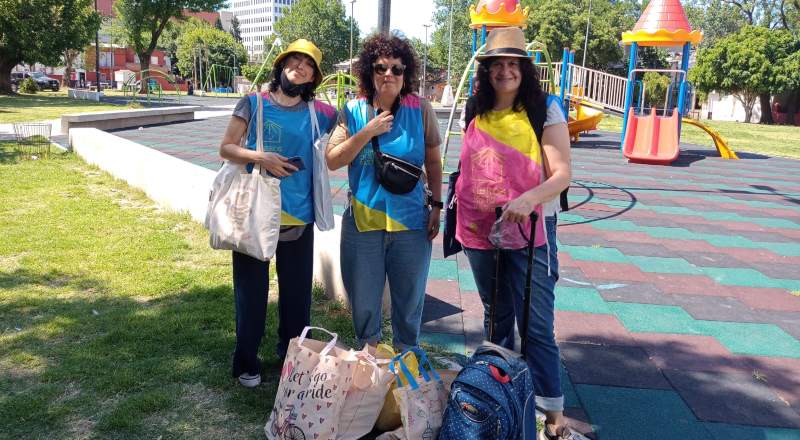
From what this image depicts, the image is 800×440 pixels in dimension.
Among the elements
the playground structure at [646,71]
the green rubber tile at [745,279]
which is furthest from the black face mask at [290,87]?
the playground structure at [646,71]

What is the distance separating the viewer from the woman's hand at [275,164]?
106 inches

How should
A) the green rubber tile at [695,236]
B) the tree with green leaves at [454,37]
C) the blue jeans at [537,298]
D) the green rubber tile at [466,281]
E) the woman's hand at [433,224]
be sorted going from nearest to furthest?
the blue jeans at [537,298]
the woman's hand at [433,224]
the green rubber tile at [466,281]
the green rubber tile at [695,236]
the tree with green leaves at [454,37]

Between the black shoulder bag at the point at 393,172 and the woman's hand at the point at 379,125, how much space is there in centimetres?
9

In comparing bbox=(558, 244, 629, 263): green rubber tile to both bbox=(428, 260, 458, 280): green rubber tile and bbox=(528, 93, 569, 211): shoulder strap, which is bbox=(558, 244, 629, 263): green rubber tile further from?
bbox=(528, 93, 569, 211): shoulder strap

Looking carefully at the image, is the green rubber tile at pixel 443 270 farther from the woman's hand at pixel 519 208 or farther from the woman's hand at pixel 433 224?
the woman's hand at pixel 519 208

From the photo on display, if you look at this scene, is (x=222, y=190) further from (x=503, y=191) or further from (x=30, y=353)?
(x=30, y=353)

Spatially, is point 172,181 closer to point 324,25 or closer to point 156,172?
point 156,172

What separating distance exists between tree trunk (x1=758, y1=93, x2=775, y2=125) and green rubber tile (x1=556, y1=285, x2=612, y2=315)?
43416 mm

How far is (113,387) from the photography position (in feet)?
9.95

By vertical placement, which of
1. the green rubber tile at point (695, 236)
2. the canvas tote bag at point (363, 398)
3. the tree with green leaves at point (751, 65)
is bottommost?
the green rubber tile at point (695, 236)

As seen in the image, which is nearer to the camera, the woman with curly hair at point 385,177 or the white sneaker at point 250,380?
the woman with curly hair at point 385,177

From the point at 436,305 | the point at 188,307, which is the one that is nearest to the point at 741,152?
the point at 436,305

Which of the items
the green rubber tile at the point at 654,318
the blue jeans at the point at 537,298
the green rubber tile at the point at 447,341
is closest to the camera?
the blue jeans at the point at 537,298

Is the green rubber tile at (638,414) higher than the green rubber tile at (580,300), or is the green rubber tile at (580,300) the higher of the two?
the green rubber tile at (580,300)
